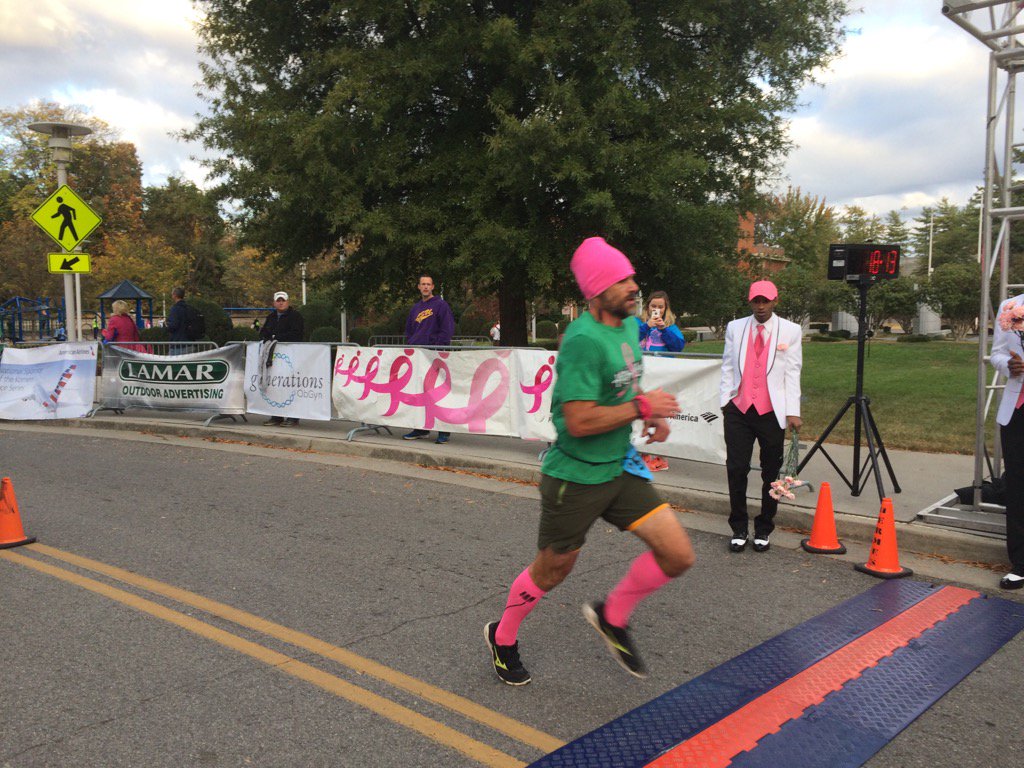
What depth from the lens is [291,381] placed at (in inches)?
462

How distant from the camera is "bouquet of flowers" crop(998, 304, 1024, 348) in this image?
513 centimetres

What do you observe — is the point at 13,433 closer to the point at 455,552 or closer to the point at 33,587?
the point at 33,587

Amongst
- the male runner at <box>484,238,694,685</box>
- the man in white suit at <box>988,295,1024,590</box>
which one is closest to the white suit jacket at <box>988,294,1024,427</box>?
the man in white suit at <box>988,295,1024,590</box>

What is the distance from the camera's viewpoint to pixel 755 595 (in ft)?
16.8

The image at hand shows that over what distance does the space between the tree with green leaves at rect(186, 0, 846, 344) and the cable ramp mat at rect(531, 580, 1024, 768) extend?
847cm

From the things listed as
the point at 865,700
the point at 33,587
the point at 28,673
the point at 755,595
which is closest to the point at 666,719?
the point at 865,700

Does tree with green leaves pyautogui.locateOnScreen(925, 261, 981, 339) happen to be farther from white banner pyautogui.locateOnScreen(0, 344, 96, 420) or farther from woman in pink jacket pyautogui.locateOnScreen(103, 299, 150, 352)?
white banner pyautogui.locateOnScreen(0, 344, 96, 420)

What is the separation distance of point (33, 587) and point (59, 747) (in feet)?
7.74

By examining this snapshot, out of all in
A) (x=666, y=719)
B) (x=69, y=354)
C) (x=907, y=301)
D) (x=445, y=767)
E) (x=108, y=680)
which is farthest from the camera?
(x=907, y=301)

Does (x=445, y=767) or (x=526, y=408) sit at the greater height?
(x=526, y=408)

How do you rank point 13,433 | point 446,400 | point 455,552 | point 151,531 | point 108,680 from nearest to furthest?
1. point 108,680
2. point 455,552
3. point 151,531
4. point 446,400
5. point 13,433

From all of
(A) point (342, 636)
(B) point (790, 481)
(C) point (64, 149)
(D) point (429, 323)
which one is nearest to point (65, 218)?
(C) point (64, 149)

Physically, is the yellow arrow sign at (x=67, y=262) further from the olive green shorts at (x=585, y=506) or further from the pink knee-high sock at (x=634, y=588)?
the pink knee-high sock at (x=634, y=588)

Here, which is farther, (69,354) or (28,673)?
(69,354)
